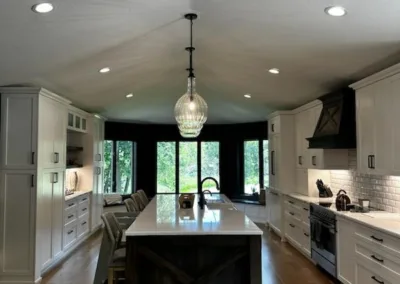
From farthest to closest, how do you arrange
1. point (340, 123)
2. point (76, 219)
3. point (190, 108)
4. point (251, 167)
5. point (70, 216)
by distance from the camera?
1. point (251, 167)
2. point (76, 219)
3. point (70, 216)
4. point (340, 123)
5. point (190, 108)

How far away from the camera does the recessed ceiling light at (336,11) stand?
2.72m

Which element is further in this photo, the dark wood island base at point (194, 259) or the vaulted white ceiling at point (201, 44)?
the dark wood island base at point (194, 259)

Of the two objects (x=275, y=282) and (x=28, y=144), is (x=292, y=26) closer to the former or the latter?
(x=275, y=282)

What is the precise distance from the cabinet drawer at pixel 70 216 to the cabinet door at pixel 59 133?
87 centimetres

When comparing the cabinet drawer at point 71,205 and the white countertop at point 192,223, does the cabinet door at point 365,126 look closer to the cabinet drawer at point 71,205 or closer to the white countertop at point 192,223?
the white countertop at point 192,223

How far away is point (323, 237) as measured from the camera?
4.85 meters

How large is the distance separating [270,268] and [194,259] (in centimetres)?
238

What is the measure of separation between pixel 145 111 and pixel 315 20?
613 centimetres

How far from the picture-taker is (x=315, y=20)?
3.01 meters

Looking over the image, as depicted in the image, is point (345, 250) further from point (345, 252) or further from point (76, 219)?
point (76, 219)

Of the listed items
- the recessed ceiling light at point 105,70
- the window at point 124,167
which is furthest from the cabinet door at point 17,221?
the window at point 124,167

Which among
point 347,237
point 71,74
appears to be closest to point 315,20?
point 347,237

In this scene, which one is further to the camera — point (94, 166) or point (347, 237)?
point (94, 166)

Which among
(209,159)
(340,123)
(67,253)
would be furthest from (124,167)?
(340,123)
